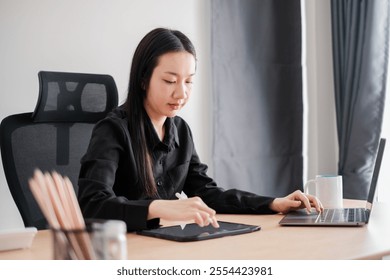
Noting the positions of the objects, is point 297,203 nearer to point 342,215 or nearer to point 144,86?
point 342,215

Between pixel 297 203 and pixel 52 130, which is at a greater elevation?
pixel 52 130

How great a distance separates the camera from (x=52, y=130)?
5.96 ft

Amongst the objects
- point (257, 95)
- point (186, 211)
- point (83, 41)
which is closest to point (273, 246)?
point (186, 211)

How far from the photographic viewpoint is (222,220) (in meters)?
1.49

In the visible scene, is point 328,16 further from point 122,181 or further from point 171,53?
point 122,181

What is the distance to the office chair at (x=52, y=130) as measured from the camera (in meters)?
1.72

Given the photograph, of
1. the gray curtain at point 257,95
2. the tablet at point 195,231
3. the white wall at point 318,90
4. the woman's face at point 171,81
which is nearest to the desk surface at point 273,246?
the tablet at point 195,231

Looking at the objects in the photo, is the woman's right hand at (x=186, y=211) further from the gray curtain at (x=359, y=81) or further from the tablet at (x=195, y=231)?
the gray curtain at (x=359, y=81)

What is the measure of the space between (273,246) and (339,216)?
384 mm

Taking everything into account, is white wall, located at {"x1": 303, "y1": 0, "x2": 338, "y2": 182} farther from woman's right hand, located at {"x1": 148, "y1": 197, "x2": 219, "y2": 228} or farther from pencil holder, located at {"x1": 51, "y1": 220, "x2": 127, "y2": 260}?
pencil holder, located at {"x1": 51, "y1": 220, "x2": 127, "y2": 260}

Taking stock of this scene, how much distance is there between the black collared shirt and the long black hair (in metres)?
0.02

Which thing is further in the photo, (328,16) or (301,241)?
(328,16)
